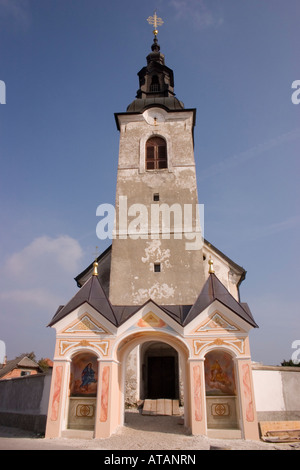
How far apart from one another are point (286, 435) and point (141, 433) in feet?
13.1

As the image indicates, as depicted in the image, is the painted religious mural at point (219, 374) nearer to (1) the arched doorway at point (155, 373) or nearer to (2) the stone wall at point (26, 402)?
(1) the arched doorway at point (155, 373)

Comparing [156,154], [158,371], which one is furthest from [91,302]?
[156,154]

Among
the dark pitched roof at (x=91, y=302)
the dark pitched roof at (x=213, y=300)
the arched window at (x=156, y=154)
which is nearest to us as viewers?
the dark pitched roof at (x=213, y=300)

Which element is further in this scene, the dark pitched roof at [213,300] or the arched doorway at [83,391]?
the dark pitched roof at [213,300]

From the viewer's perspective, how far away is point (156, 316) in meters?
10.2

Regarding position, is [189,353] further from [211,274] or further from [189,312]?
[211,274]

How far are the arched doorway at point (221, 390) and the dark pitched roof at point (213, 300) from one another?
122cm

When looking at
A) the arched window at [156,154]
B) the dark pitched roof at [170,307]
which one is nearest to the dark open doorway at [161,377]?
the dark pitched roof at [170,307]

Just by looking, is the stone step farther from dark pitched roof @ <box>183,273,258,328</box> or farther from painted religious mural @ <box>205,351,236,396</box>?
dark pitched roof @ <box>183,273,258,328</box>

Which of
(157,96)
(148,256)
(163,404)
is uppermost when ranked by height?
(157,96)

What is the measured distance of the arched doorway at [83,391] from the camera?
9492 millimetres

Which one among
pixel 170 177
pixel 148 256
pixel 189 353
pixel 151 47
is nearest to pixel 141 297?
pixel 148 256

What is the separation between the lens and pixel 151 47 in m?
24.9

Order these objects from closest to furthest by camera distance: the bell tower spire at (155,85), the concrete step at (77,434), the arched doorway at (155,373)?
the concrete step at (77,434) → the arched doorway at (155,373) → the bell tower spire at (155,85)
